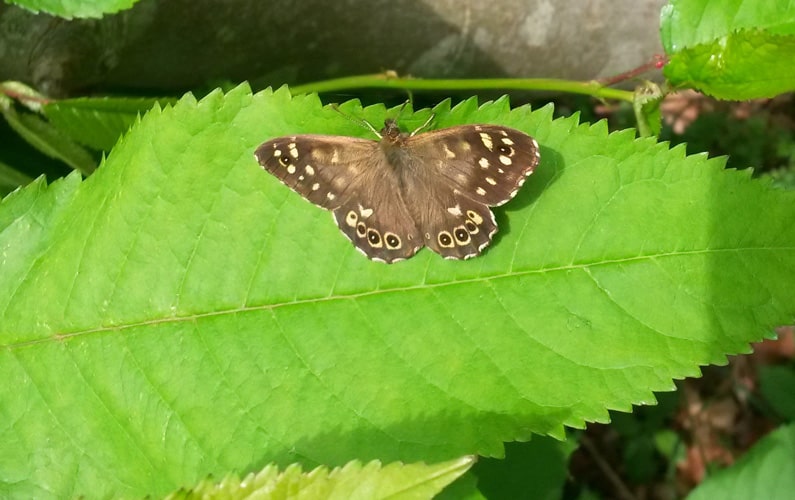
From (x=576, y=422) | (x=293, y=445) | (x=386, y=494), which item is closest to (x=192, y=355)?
(x=293, y=445)

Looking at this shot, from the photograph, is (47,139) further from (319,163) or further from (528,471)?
(528,471)

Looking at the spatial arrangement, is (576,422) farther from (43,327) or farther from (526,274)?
(43,327)

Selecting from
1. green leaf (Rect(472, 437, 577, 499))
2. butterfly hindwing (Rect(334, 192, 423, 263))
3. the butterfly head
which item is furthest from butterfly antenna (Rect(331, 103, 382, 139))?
green leaf (Rect(472, 437, 577, 499))

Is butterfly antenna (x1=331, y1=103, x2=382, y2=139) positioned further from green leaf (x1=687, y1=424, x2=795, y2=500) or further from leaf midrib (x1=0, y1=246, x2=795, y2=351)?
green leaf (x1=687, y1=424, x2=795, y2=500)

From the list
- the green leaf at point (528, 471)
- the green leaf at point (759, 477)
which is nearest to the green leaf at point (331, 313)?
the green leaf at point (528, 471)

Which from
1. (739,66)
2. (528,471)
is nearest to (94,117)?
(739,66)

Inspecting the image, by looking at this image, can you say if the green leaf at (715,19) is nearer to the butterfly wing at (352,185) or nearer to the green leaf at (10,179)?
the butterfly wing at (352,185)
